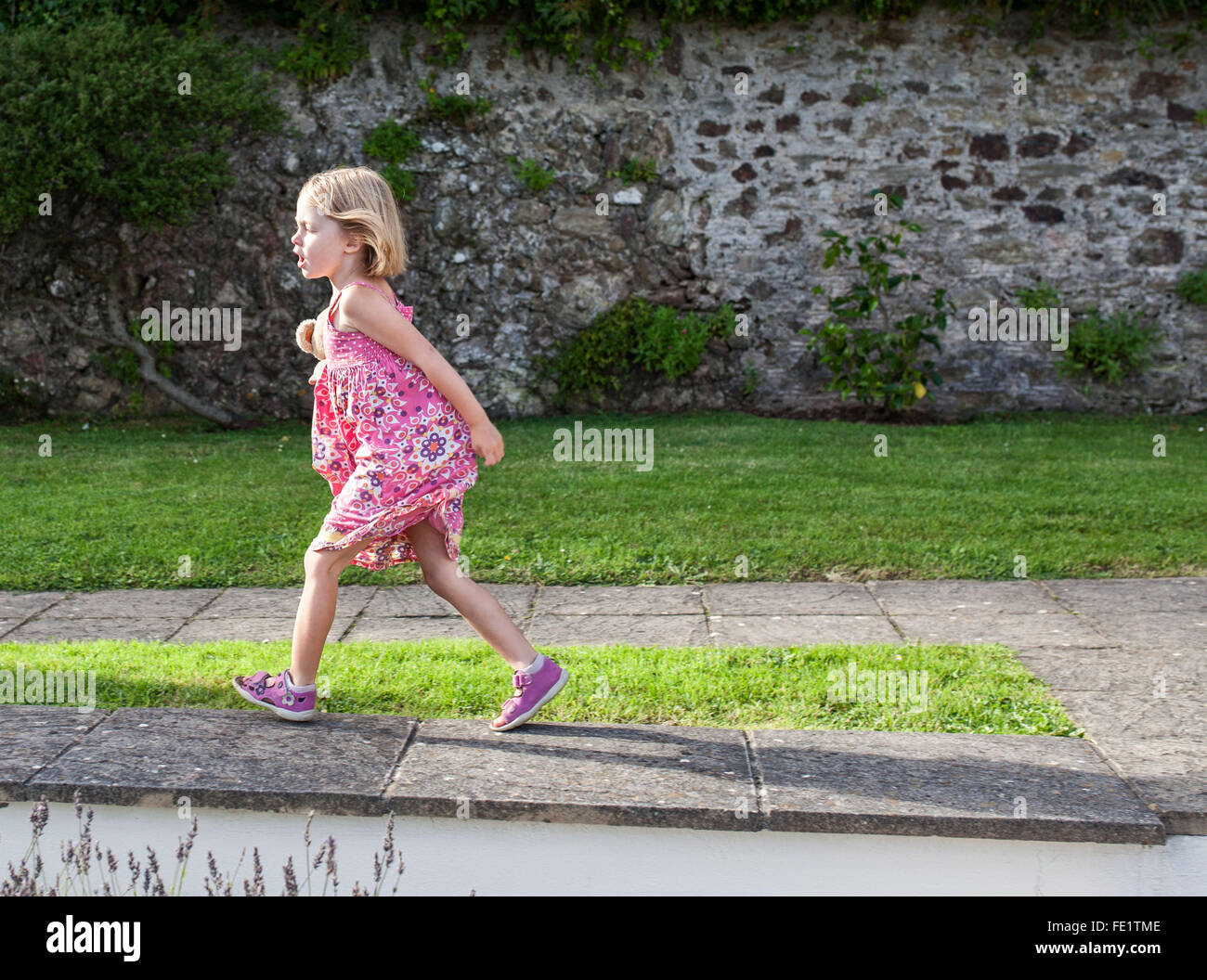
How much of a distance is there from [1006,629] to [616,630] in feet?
4.41

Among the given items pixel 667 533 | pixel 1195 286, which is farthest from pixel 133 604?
pixel 1195 286

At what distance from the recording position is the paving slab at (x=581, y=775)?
8.11ft

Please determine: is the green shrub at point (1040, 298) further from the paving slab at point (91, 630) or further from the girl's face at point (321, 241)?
the girl's face at point (321, 241)

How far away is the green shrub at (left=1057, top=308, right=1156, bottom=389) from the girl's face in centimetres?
755

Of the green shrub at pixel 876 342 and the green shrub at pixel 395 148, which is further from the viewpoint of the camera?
the green shrub at pixel 395 148

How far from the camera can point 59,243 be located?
857 centimetres

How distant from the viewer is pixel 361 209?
9.50 ft

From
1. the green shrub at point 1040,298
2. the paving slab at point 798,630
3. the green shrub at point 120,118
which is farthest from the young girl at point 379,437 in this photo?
the green shrub at point 1040,298

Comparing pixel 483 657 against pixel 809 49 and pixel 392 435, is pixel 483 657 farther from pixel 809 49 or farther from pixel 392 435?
pixel 809 49

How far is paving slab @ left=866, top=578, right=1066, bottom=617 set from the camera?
413cm

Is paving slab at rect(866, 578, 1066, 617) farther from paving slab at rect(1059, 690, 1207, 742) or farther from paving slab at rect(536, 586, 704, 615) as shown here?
paving slab at rect(1059, 690, 1207, 742)

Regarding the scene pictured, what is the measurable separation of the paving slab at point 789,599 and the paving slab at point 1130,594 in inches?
30.0

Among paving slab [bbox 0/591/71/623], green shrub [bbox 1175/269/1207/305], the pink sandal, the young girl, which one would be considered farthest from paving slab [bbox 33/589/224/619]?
green shrub [bbox 1175/269/1207/305]

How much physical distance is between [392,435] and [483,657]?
949 millimetres
